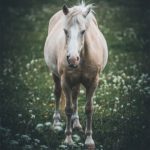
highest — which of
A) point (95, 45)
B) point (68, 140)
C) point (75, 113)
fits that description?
point (95, 45)

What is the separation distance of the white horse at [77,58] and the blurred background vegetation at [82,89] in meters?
0.38

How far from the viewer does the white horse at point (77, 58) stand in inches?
423

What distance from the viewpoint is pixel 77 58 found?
10.5 metres

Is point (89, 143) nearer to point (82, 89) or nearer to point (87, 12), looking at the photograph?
point (87, 12)

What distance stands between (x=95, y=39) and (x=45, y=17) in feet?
50.2

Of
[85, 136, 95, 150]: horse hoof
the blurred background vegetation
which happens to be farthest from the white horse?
the blurred background vegetation

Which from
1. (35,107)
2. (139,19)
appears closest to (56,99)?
(35,107)

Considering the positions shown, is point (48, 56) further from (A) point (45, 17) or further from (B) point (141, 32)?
(A) point (45, 17)

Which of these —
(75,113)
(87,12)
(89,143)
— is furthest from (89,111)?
(87,12)

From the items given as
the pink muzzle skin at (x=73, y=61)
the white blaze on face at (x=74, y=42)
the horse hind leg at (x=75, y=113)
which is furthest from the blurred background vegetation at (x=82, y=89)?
the white blaze on face at (x=74, y=42)

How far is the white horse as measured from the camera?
10750 mm

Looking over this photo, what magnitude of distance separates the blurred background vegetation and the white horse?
0.38 meters

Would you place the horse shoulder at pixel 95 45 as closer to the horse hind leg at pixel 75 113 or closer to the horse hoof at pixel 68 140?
the horse hind leg at pixel 75 113

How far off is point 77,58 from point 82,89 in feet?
18.2
